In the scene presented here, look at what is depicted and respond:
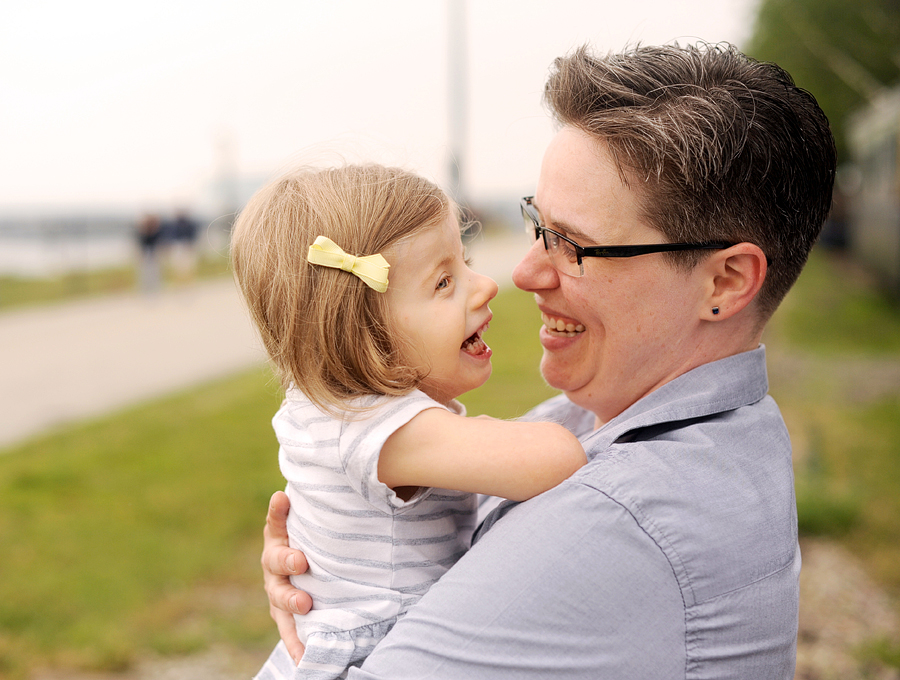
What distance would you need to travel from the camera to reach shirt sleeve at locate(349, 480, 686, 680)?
144cm

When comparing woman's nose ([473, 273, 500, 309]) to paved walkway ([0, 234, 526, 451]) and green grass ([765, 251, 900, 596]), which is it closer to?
green grass ([765, 251, 900, 596])

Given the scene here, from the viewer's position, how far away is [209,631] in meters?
4.43

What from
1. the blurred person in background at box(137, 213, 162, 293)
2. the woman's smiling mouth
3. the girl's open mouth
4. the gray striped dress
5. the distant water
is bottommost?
the distant water

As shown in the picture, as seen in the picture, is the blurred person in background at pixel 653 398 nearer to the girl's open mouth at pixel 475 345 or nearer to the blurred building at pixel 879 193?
the girl's open mouth at pixel 475 345

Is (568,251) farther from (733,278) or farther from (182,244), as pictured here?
(182,244)

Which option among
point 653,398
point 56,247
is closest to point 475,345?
point 653,398

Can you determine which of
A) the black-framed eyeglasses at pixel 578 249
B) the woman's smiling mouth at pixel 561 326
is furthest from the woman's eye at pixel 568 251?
the woman's smiling mouth at pixel 561 326

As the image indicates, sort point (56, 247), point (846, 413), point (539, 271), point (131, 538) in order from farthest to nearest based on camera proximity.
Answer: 1. point (56, 247)
2. point (846, 413)
3. point (131, 538)
4. point (539, 271)

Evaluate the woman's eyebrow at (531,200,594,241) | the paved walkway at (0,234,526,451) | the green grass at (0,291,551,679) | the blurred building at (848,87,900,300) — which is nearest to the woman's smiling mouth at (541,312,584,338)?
the woman's eyebrow at (531,200,594,241)

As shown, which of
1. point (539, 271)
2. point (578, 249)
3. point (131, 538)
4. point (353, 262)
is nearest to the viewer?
point (353, 262)

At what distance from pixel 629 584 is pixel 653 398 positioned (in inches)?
23.6

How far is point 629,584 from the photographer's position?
1.44m

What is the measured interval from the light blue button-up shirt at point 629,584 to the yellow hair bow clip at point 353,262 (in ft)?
1.85

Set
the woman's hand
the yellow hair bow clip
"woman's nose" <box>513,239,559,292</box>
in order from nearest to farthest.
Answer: the yellow hair bow clip → the woman's hand → "woman's nose" <box>513,239,559,292</box>
